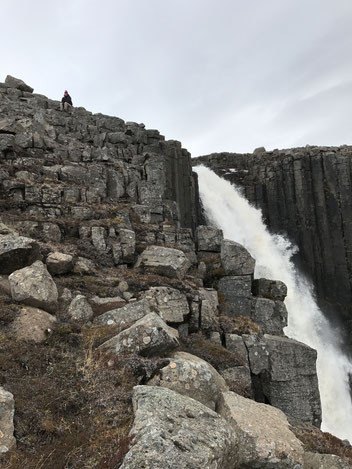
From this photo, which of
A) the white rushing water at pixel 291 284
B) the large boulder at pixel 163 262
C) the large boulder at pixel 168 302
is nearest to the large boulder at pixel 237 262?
the large boulder at pixel 163 262

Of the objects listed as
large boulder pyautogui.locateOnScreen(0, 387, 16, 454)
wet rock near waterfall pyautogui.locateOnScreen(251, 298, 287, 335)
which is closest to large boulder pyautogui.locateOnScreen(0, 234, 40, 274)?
large boulder pyautogui.locateOnScreen(0, 387, 16, 454)

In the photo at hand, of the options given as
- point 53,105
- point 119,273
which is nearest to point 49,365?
point 119,273

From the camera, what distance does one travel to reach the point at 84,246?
47.2ft

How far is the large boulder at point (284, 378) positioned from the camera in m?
12.2

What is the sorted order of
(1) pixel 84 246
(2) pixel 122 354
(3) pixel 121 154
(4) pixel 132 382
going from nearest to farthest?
(4) pixel 132 382
(2) pixel 122 354
(1) pixel 84 246
(3) pixel 121 154

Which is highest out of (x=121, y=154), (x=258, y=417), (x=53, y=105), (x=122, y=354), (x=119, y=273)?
(x=53, y=105)

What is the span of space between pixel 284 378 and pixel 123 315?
661 cm

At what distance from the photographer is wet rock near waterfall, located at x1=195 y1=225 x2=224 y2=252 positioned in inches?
726

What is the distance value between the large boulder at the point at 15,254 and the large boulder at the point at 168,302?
3830 mm

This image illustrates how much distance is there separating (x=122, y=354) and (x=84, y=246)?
316 inches

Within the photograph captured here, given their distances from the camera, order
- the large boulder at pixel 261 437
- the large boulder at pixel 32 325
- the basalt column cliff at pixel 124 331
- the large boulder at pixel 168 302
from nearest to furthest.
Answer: the basalt column cliff at pixel 124 331
the large boulder at pixel 261 437
the large boulder at pixel 32 325
the large boulder at pixel 168 302

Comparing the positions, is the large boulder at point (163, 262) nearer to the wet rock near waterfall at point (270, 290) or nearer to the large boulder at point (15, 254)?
the wet rock near waterfall at point (270, 290)

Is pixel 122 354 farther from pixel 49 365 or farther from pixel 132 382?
pixel 49 365

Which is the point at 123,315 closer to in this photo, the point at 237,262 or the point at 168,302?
the point at 168,302
